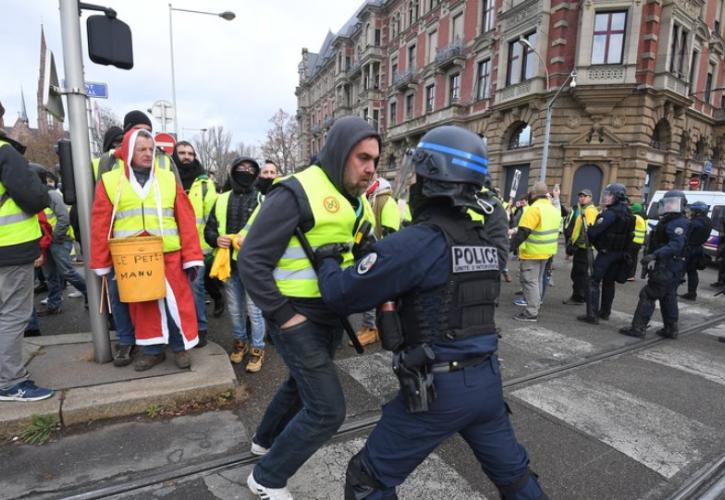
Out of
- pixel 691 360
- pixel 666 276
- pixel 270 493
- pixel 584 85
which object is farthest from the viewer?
pixel 584 85

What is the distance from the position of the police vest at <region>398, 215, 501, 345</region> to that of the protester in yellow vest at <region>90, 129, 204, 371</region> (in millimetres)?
2400

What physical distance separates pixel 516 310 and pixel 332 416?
5481 millimetres

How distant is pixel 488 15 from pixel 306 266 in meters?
27.0

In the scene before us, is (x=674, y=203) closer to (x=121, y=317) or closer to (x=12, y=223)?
(x=121, y=317)

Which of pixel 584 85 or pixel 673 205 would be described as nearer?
pixel 673 205

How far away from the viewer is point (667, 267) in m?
5.27

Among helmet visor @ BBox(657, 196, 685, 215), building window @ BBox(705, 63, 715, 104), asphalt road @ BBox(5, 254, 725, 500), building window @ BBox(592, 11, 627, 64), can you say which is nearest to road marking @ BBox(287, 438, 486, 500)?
asphalt road @ BBox(5, 254, 725, 500)

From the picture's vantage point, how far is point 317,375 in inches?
75.6

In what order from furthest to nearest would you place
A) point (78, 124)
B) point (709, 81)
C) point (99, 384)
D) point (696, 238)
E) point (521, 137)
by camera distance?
point (709, 81) < point (521, 137) < point (696, 238) < point (78, 124) < point (99, 384)

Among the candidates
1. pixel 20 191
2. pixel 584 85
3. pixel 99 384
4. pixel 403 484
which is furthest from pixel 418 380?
pixel 584 85

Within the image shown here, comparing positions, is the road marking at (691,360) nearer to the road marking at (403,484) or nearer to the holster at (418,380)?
the road marking at (403,484)

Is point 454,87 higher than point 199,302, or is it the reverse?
point 454,87

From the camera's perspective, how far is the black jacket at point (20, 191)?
273cm

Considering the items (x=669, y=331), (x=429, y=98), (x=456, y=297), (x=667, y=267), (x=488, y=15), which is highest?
(x=488, y=15)
